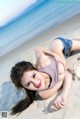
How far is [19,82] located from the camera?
2398 mm

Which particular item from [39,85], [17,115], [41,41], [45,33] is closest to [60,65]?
[39,85]

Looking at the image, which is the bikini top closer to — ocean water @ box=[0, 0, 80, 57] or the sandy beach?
the sandy beach

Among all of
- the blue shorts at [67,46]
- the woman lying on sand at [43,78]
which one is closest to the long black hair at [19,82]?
the woman lying on sand at [43,78]

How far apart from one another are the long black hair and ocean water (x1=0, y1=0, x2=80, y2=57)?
5.99 feet

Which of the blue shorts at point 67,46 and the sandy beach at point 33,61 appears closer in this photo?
the sandy beach at point 33,61

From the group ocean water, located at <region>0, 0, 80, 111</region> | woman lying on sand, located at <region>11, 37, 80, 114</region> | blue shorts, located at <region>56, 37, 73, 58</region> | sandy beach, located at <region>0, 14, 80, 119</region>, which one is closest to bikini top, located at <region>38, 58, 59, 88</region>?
woman lying on sand, located at <region>11, 37, 80, 114</region>

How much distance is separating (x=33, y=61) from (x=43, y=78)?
745mm

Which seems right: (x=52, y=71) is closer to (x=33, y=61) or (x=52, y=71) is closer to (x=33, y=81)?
(x=33, y=81)

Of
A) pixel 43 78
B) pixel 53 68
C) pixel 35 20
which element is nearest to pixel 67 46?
pixel 53 68

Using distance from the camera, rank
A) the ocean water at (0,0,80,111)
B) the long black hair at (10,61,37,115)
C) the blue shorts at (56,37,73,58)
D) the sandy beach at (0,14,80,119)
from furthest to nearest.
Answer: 1. the ocean water at (0,0,80,111)
2. the blue shorts at (56,37,73,58)
3. the long black hair at (10,61,37,115)
4. the sandy beach at (0,14,80,119)

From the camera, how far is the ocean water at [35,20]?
4391 mm

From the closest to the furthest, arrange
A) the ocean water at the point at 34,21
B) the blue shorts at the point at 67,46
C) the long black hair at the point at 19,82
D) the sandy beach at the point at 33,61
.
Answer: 1. the sandy beach at the point at 33,61
2. the long black hair at the point at 19,82
3. the blue shorts at the point at 67,46
4. the ocean water at the point at 34,21

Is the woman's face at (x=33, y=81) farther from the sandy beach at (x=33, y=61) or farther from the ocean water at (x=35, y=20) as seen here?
the ocean water at (x=35, y=20)

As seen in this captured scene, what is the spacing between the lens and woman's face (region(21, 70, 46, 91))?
92.0 inches
